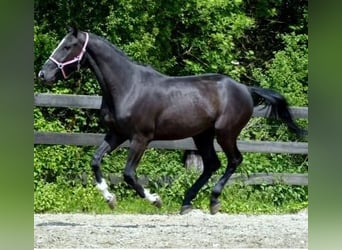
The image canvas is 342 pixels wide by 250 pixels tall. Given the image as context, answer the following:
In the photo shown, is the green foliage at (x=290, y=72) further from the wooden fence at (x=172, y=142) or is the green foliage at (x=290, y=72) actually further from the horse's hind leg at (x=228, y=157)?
the horse's hind leg at (x=228, y=157)

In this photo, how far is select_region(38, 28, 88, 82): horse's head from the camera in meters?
3.73

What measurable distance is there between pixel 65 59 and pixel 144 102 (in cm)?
57

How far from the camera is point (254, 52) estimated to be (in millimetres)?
7000

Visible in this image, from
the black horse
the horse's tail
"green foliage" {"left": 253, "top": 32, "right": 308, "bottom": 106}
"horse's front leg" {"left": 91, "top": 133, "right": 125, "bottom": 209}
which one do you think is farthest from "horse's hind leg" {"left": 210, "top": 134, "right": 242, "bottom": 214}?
"green foliage" {"left": 253, "top": 32, "right": 308, "bottom": 106}

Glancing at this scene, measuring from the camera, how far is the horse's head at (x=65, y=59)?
3.73 metres

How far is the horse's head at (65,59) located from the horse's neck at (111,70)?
12 cm

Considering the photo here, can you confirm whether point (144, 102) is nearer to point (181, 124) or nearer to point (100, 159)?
point (181, 124)

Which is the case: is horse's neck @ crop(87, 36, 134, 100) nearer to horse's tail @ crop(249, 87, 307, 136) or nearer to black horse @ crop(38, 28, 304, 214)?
black horse @ crop(38, 28, 304, 214)

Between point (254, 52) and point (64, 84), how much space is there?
243 cm
